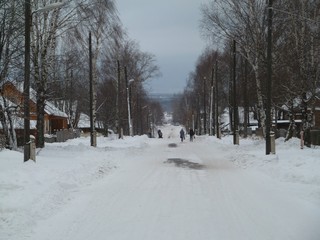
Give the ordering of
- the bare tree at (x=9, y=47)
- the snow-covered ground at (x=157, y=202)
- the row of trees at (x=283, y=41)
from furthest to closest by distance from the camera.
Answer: the row of trees at (x=283, y=41), the bare tree at (x=9, y=47), the snow-covered ground at (x=157, y=202)

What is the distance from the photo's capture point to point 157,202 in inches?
434

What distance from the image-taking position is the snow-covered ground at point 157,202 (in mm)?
8172

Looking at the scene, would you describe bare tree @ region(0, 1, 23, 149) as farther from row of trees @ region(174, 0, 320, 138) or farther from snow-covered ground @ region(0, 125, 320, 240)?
row of trees @ region(174, 0, 320, 138)

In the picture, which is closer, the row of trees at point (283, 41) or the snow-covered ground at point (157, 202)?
the snow-covered ground at point (157, 202)

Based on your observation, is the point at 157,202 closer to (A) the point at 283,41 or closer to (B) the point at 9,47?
(B) the point at 9,47

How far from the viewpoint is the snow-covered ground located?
26.8ft

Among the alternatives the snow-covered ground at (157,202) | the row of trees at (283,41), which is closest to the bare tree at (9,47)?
the snow-covered ground at (157,202)

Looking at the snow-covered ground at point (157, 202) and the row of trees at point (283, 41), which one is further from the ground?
the row of trees at point (283, 41)

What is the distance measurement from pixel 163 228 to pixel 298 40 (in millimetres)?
20998

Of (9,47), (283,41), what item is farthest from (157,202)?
(283,41)

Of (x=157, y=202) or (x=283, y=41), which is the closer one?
(x=157, y=202)

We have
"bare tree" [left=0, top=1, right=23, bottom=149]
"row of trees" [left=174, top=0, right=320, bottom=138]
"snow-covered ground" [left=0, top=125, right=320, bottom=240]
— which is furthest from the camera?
"row of trees" [left=174, top=0, right=320, bottom=138]

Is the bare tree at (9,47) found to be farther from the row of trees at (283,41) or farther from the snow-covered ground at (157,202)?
the row of trees at (283,41)

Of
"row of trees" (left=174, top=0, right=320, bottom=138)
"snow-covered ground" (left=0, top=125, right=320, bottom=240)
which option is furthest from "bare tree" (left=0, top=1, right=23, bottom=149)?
"row of trees" (left=174, top=0, right=320, bottom=138)
